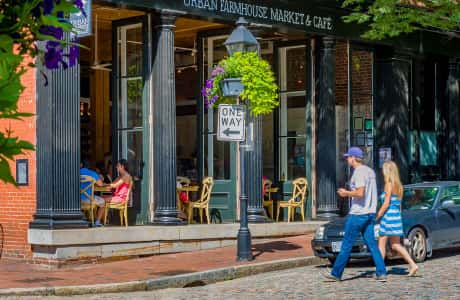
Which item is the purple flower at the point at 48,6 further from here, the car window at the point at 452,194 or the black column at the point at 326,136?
the black column at the point at 326,136

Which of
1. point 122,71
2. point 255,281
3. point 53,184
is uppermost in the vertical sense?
point 122,71

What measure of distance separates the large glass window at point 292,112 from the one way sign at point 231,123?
220 inches

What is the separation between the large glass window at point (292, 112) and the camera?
64.7ft

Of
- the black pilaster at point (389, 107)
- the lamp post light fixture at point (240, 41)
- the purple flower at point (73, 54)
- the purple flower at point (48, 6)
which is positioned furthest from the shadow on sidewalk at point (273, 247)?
the purple flower at point (48, 6)

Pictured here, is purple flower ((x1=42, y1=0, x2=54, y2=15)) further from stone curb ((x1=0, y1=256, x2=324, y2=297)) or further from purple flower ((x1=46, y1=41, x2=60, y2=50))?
stone curb ((x1=0, y1=256, x2=324, y2=297))

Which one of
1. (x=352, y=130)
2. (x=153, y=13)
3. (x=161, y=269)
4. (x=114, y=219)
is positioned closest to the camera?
(x=161, y=269)

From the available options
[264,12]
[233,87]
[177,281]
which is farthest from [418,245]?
[264,12]

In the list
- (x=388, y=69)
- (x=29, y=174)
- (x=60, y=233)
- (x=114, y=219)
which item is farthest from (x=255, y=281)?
(x=388, y=69)

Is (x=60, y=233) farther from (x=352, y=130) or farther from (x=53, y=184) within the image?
(x=352, y=130)

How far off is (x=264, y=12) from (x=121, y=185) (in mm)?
4763

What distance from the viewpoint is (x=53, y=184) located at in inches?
564

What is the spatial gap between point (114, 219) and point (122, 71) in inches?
120

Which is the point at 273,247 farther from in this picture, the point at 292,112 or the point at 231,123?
the point at 292,112

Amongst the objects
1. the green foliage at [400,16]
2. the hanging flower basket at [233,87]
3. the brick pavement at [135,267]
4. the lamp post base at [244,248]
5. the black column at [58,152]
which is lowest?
the brick pavement at [135,267]
